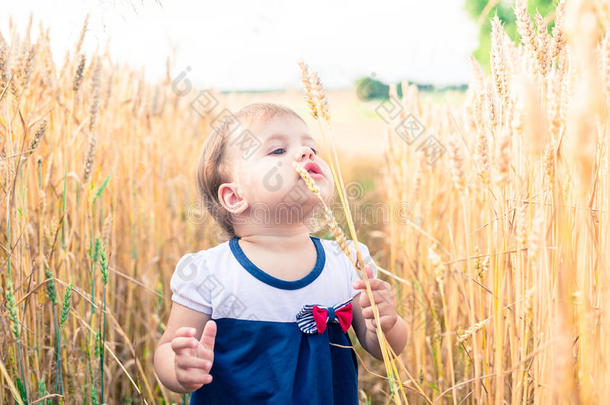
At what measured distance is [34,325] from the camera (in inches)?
49.2

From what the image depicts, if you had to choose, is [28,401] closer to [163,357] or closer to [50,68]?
[163,357]

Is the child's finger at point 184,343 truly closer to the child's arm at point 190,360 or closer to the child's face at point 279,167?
the child's arm at point 190,360

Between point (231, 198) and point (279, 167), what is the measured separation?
16cm

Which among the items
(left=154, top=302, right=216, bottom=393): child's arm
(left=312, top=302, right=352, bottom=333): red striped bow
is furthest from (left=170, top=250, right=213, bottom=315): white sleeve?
(left=312, top=302, right=352, bottom=333): red striped bow

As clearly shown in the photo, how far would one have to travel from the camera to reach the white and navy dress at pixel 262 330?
1036mm

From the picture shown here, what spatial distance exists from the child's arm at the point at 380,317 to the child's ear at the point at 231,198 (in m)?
0.32

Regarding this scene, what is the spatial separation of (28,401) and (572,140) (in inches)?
45.3

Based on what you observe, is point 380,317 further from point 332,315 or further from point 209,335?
point 209,335

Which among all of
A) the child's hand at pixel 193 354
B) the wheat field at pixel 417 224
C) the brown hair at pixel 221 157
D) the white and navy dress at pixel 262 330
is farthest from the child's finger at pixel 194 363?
the brown hair at pixel 221 157

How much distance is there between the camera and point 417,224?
171 cm

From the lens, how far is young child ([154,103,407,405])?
3.40 ft

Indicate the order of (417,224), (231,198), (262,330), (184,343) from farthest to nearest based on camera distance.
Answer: (417,224) < (231,198) < (262,330) < (184,343)

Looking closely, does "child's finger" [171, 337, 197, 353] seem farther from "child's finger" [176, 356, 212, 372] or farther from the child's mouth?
the child's mouth

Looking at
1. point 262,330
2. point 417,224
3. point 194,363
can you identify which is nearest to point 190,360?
point 194,363
